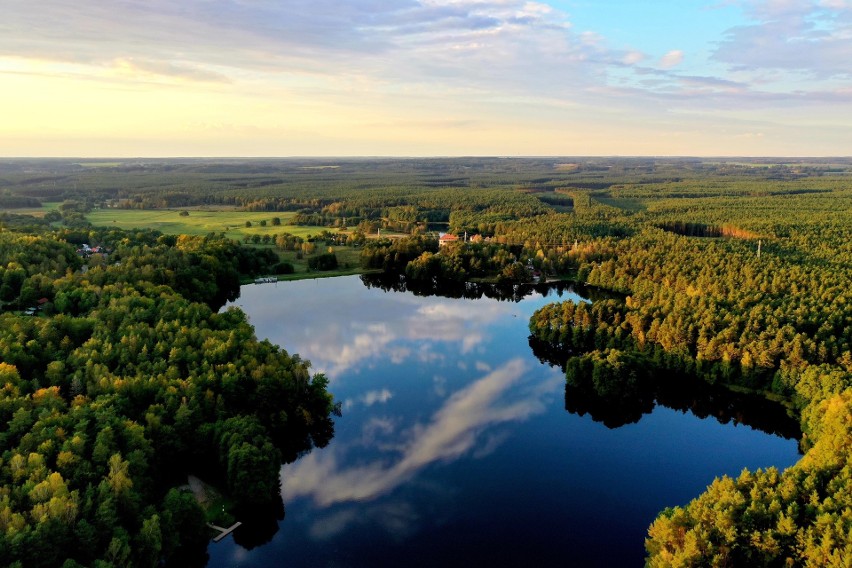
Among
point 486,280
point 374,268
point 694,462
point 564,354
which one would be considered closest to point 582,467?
point 694,462

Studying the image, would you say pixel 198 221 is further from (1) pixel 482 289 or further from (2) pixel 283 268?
(1) pixel 482 289

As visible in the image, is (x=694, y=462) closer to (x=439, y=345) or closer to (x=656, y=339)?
(x=656, y=339)

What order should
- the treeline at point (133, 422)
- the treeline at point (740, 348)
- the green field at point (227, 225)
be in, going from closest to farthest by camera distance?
the treeline at point (740, 348)
the treeline at point (133, 422)
the green field at point (227, 225)

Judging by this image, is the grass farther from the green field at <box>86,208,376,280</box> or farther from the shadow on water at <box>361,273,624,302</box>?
the shadow on water at <box>361,273,624,302</box>

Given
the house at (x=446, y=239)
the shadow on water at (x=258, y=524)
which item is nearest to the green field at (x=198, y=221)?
the house at (x=446, y=239)

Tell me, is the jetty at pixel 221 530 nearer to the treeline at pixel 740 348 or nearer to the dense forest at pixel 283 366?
the dense forest at pixel 283 366

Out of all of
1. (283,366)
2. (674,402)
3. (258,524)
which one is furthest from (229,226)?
(258,524)

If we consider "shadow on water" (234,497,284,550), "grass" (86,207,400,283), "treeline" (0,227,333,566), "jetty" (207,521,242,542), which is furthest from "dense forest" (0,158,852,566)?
"grass" (86,207,400,283)
